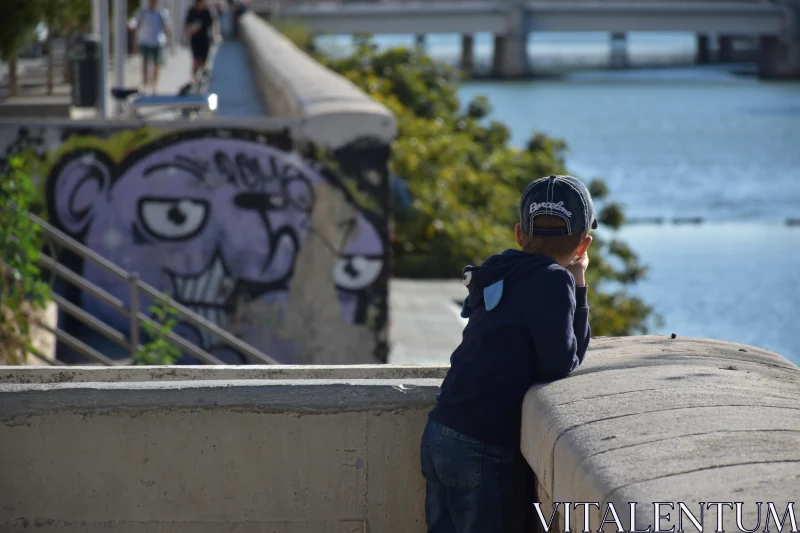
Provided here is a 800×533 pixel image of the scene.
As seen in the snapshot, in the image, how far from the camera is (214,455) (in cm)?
337

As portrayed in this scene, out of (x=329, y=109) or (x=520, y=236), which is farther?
(x=329, y=109)

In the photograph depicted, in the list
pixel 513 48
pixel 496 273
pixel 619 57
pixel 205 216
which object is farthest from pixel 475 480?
pixel 619 57

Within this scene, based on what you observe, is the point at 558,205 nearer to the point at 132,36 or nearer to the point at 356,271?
the point at 356,271

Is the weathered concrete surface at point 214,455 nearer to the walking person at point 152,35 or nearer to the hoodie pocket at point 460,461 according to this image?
the hoodie pocket at point 460,461

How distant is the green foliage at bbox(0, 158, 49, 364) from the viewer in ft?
23.4

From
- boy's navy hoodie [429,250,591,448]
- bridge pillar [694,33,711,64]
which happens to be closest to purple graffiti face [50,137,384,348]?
boy's navy hoodie [429,250,591,448]

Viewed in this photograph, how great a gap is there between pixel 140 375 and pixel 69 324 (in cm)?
707

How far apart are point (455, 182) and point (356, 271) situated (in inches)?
409

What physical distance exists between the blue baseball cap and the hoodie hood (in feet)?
0.28

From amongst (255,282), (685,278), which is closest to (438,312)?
(255,282)

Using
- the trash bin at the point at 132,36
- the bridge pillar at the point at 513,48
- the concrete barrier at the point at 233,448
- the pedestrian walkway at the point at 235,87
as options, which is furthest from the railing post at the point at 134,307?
the bridge pillar at the point at 513,48

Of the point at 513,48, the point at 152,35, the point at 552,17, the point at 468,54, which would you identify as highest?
the point at 552,17

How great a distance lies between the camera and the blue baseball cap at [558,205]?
313 centimetres

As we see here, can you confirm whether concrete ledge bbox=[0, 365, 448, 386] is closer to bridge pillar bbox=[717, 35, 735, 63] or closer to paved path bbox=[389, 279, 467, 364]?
paved path bbox=[389, 279, 467, 364]
